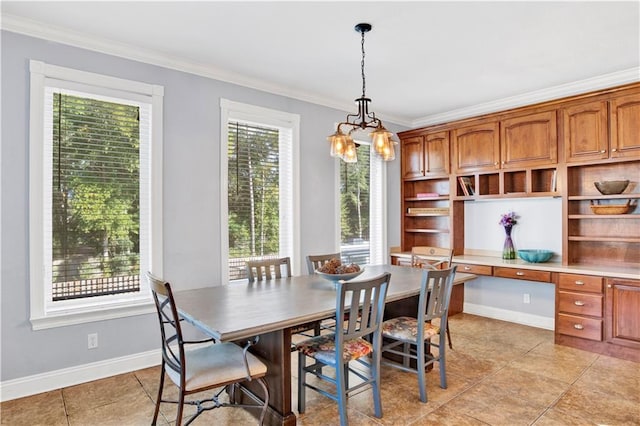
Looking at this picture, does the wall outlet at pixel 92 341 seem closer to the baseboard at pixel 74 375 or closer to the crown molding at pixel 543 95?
the baseboard at pixel 74 375

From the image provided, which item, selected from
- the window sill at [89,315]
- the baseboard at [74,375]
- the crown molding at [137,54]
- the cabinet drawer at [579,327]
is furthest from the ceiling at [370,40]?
the baseboard at [74,375]

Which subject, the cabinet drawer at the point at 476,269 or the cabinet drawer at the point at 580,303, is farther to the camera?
the cabinet drawer at the point at 476,269

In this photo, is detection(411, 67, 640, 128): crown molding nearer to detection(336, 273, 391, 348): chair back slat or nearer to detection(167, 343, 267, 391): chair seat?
detection(336, 273, 391, 348): chair back slat

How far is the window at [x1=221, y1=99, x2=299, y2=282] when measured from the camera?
3834 mm

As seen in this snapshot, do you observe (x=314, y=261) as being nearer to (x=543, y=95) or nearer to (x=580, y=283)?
(x=580, y=283)

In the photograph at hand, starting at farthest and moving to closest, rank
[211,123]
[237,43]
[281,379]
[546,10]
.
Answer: [211,123]
[237,43]
[546,10]
[281,379]

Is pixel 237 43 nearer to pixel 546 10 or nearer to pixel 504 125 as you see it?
pixel 546 10

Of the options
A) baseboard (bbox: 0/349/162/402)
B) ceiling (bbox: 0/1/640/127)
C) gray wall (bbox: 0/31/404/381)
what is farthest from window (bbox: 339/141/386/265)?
baseboard (bbox: 0/349/162/402)

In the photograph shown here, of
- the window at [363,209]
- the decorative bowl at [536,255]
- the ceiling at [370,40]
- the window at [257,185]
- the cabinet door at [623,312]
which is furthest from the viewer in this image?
the window at [363,209]

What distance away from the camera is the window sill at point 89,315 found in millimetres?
2818

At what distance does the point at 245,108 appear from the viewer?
3900mm

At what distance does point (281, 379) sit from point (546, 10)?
118 inches

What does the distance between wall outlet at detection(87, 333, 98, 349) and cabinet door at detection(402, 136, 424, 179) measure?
4250 mm

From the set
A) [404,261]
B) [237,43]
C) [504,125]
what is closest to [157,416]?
[237,43]
